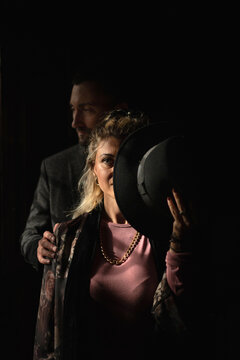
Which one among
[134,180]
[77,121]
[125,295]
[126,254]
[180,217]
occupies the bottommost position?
[125,295]

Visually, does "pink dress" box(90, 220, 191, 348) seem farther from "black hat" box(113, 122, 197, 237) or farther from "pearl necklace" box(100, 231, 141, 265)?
"black hat" box(113, 122, 197, 237)

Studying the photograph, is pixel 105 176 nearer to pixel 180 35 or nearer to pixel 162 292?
pixel 162 292

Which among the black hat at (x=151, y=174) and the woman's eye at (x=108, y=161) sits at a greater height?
the woman's eye at (x=108, y=161)

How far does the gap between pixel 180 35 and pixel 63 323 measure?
128 cm

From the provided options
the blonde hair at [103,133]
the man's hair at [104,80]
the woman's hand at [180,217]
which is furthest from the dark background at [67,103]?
the woman's hand at [180,217]

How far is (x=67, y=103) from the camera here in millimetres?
1885

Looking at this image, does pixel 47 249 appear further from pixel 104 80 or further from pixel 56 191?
pixel 104 80

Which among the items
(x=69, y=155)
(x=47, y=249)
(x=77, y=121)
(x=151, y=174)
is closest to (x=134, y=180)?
(x=151, y=174)

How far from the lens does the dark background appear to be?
1468 millimetres

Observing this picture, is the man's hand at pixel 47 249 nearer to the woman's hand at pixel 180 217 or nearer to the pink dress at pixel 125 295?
the pink dress at pixel 125 295

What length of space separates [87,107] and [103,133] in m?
0.37

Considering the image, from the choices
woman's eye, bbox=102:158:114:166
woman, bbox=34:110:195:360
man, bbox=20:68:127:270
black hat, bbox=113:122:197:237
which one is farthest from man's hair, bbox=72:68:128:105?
black hat, bbox=113:122:197:237

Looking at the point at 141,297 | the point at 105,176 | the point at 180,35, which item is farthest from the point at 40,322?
the point at 180,35

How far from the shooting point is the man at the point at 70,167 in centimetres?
146
